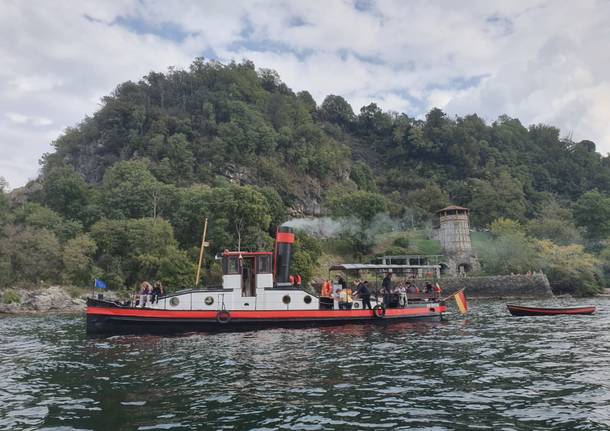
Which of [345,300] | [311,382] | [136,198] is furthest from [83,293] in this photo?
[311,382]

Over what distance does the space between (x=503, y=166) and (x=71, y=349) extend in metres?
128

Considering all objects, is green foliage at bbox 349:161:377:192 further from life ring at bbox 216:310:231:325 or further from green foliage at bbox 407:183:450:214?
life ring at bbox 216:310:231:325

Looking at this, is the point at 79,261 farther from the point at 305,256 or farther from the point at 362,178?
the point at 362,178

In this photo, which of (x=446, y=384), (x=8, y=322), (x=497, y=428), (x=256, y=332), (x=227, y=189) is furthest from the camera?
(x=227, y=189)

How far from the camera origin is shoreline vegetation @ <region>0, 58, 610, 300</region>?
55406mm

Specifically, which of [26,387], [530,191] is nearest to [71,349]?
[26,387]

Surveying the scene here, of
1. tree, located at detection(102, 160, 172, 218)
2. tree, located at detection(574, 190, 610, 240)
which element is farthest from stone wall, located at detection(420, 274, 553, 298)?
tree, located at detection(102, 160, 172, 218)

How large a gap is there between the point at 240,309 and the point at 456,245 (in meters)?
55.2

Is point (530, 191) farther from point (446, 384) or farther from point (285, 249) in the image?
point (446, 384)

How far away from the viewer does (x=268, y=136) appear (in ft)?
327

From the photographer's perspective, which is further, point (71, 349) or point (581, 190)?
point (581, 190)

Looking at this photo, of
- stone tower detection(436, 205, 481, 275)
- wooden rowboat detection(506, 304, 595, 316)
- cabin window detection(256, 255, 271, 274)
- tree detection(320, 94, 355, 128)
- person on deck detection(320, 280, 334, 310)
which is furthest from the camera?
tree detection(320, 94, 355, 128)

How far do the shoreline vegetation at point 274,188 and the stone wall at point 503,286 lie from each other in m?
4.29

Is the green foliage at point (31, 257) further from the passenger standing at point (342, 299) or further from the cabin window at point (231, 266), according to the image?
the passenger standing at point (342, 299)
